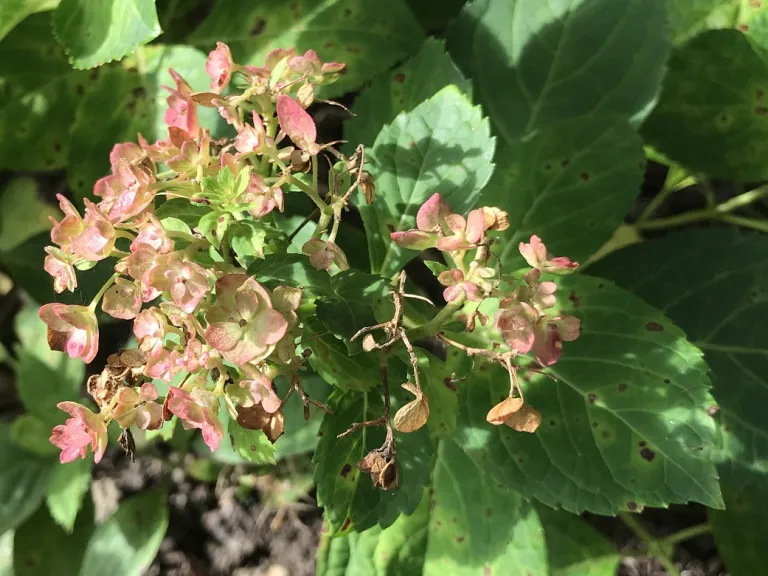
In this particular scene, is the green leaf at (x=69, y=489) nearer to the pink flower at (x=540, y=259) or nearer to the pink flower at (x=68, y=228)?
the pink flower at (x=68, y=228)

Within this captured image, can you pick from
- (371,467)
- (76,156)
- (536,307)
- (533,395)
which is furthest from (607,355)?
(76,156)

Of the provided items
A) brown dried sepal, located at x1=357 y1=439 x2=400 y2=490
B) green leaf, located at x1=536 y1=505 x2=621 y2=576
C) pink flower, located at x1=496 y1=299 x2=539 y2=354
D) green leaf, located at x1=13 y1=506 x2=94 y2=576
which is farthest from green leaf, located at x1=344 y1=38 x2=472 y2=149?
green leaf, located at x1=13 y1=506 x2=94 y2=576

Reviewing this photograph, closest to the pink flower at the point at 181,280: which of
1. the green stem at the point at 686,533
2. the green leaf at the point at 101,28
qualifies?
the green leaf at the point at 101,28

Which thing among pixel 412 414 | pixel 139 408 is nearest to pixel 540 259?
pixel 412 414

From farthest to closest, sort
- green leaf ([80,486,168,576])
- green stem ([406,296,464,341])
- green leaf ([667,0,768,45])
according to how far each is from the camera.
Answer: green leaf ([80,486,168,576]) → green leaf ([667,0,768,45]) → green stem ([406,296,464,341])

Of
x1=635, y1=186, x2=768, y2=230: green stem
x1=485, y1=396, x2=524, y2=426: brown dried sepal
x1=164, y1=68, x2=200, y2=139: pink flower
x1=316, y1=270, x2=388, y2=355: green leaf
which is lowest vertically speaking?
x1=635, y1=186, x2=768, y2=230: green stem

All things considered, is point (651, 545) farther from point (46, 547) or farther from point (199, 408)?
point (46, 547)

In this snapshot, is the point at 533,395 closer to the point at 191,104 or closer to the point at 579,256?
the point at 579,256

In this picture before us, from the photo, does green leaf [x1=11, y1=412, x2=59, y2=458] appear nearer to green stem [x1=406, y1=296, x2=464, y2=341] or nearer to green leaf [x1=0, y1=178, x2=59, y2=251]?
green leaf [x1=0, y1=178, x2=59, y2=251]
